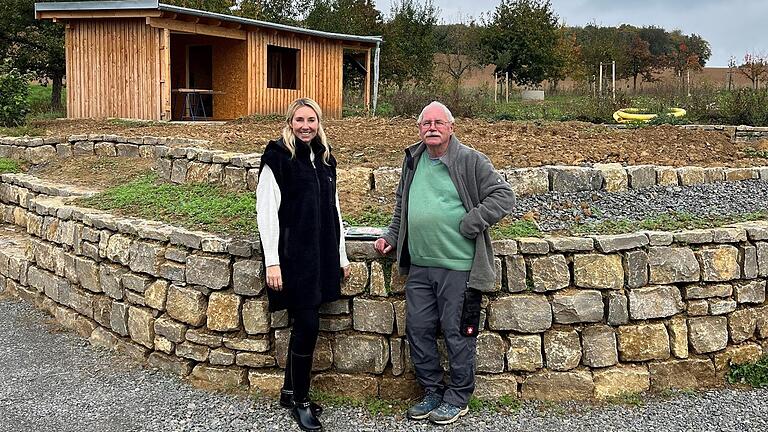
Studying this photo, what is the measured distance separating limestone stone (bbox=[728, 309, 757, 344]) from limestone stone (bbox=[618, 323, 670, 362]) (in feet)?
1.89

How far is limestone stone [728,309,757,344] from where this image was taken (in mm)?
5301

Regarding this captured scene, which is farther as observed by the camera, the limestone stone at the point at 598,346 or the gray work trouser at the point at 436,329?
the limestone stone at the point at 598,346

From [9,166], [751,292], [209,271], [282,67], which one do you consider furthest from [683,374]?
[282,67]

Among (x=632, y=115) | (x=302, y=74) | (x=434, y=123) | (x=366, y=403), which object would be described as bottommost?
(x=366, y=403)

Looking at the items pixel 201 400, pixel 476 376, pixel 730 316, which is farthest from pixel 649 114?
pixel 201 400

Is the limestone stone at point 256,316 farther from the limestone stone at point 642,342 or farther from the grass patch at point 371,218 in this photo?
the limestone stone at point 642,342

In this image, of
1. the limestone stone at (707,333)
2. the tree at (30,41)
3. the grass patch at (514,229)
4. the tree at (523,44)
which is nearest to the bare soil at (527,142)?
the grass patch at (514,229)

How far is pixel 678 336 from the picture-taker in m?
5.14

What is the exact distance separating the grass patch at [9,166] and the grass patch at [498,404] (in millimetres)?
7370

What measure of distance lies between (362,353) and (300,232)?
107 centimetres

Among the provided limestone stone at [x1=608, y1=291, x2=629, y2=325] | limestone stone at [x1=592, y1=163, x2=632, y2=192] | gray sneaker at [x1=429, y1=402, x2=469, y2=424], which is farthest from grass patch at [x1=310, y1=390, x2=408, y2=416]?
limestone stone at [x1=592, y1=163, x2=632, y2=192]

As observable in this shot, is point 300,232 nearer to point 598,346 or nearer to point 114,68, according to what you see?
point 598,346

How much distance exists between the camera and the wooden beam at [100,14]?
1405 centimetres

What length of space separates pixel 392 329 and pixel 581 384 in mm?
1307
